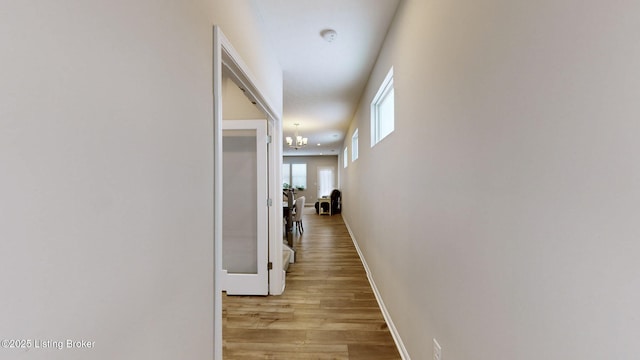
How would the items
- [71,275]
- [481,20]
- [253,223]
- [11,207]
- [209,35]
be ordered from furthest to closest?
[253,223], [209,35], [481,20], [71,275], [11,207]

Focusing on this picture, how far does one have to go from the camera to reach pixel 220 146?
137cm

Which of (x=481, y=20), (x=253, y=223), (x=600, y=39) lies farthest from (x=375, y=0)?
(x=253, y=223)

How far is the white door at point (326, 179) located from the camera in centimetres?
1330

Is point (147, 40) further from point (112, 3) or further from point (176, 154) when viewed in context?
point (176, 154)

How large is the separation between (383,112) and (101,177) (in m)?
2.93

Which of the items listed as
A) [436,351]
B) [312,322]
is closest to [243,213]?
[312,322]

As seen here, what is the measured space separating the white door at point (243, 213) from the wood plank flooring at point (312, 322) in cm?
21

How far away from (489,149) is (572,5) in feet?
1.43

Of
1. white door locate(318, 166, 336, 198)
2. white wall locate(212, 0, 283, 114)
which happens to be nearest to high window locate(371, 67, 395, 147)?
white wall locate(212, 0, 283, 114)

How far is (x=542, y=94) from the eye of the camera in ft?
2.25

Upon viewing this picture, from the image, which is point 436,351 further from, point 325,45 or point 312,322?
point 325,45

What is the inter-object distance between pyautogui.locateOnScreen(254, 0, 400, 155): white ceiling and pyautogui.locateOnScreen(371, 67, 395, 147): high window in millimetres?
402

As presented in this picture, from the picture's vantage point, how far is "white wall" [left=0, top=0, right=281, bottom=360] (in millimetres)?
501

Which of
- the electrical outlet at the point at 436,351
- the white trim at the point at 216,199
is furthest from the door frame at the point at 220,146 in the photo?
the electrical outlet at the point at 436,351
